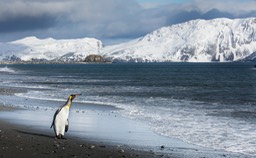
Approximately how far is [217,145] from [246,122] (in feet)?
20.5

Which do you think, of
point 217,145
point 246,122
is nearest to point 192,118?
point 246,122

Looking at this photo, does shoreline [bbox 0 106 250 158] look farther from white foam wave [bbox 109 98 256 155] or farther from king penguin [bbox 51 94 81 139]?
white foam wave [bbox 109 98 256 155]

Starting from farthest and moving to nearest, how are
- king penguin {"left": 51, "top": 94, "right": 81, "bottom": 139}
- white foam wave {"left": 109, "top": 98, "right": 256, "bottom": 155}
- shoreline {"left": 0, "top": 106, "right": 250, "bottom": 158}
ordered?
1. king penguin {"left": 51, "top": 94, "right": 81, "bottom": 139}
2. white foam wave {"left": 109, "top": 98, "right": 256, "bottom": 155}
3. shoreline {"left": 0, "top": 106, "right": 250, "bottom": 158}

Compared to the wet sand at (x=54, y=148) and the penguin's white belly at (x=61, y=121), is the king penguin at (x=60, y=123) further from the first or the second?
the wet sand at (x=54, y=148)

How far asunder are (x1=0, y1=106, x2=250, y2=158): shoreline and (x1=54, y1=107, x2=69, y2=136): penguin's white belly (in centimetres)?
38

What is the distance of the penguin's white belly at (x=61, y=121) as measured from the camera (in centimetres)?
1595

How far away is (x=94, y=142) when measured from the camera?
50.4 ft

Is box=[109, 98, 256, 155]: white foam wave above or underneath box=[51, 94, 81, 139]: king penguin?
underneath

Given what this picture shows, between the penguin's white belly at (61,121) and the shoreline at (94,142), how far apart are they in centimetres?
38

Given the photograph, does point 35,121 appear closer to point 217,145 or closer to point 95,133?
point 95,133

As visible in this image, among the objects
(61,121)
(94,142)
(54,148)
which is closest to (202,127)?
(94,142)

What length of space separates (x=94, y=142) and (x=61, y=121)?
1.50 meters

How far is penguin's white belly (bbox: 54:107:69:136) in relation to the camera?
1595 centimetres

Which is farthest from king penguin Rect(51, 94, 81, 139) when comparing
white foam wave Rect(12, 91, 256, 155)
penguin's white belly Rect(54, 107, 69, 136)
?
white foam wave Rect(12, 91, 256, 155)
